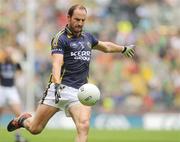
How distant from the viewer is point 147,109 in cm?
2495

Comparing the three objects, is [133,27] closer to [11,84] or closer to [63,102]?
[11,84]

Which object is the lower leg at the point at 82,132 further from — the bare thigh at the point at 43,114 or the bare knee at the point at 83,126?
the bare thigh at the point at 43,114

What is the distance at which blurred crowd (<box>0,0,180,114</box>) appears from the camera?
25.1m

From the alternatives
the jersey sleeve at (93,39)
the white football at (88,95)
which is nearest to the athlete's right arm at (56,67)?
the white football at (88,95)

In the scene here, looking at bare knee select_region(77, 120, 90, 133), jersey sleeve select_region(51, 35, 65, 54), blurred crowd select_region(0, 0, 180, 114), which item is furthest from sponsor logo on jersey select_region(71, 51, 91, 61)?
blurred crowd select_region(0, 0, 180, 114)

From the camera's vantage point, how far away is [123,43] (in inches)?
1037

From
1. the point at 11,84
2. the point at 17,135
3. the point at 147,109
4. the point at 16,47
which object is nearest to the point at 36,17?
the point at 16,47

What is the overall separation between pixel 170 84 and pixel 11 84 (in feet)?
26.7

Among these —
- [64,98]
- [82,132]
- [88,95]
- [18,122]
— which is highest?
[88,95]

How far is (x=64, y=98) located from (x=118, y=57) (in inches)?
590

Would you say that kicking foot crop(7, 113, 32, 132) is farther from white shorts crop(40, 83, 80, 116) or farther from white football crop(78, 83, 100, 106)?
white football crop(78, 83, 100, 106)

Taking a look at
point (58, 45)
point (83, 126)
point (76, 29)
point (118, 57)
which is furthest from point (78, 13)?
point (118, 57)

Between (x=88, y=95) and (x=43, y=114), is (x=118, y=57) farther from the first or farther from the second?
(x=88, y=95)

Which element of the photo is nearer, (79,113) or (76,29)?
(79,113)
